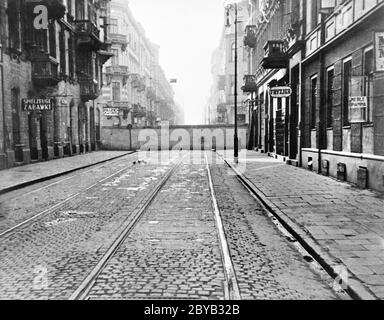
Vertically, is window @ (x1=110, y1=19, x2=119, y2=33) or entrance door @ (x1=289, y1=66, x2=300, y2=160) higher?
window @ (x1=110, y1=19, x2=119, y2=33)

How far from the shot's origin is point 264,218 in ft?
29.2

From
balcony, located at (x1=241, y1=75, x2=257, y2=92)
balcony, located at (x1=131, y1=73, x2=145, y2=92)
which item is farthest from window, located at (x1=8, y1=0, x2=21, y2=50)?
balcony, located at (x1=131, y1=73, x2=145, y2=92)

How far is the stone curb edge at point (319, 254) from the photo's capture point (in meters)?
4.50

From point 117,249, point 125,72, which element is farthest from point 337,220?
point 125,72

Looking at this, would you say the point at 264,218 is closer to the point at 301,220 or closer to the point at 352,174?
the point at 301,220

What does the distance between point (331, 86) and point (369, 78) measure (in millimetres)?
3756

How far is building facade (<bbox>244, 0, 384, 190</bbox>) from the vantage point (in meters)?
12.0

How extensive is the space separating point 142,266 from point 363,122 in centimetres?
939

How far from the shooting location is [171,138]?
4688cm

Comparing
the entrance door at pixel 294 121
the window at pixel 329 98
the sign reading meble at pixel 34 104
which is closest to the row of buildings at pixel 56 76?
the sign reading meble at pixel 34 104

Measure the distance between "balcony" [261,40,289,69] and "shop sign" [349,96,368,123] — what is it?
924 centimetres

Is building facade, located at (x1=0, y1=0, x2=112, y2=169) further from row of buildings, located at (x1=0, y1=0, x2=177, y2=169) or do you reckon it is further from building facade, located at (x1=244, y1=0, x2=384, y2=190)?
building facade, located at (x1=244, y1=0, x2=384, y2=190)

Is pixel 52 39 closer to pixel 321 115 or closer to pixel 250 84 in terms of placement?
pixel 250 84
